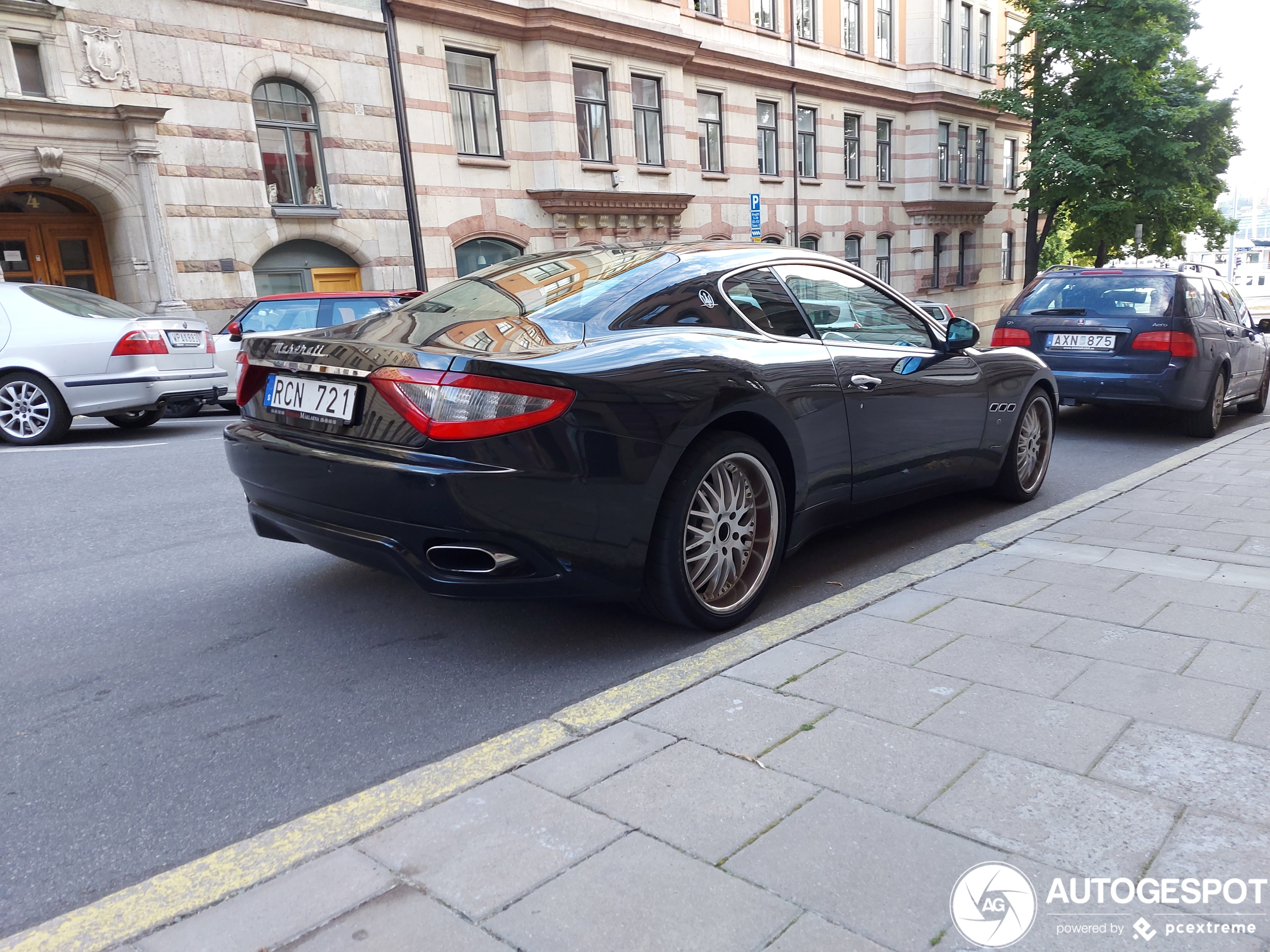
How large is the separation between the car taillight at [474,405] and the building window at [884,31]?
2990 centimetres

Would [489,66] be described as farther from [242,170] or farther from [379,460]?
[379,460]

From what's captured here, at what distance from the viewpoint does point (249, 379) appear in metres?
3.69

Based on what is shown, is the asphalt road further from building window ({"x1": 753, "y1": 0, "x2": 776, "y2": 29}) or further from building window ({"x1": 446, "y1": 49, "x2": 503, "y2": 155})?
building window ({"x1": 753, "y1": 0, "x2": 776, "y2": 29})

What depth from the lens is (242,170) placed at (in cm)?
1560

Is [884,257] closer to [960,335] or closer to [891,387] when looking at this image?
[960,335]

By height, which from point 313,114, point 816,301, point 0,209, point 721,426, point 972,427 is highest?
point 313,114

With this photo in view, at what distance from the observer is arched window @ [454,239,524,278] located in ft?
61.9

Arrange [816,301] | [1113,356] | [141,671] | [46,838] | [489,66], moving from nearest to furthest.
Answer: [46,838], [141,671], [816,301], [1113,356], [489,66]

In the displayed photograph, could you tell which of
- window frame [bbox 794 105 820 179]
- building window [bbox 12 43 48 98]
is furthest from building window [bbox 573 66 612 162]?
building window [bbox 12 43 48 98]

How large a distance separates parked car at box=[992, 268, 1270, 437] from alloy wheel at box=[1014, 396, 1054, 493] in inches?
117

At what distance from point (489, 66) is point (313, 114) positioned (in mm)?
3993

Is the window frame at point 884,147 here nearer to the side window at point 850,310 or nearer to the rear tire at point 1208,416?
the rear tire at point 1208,416

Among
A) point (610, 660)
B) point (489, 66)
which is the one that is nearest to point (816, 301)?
point (610, 660)

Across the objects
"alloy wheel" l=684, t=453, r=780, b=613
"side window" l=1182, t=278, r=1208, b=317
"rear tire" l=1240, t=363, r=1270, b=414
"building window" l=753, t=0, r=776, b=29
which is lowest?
"rear tire" l=1240, t=363, r=1270, b=414
